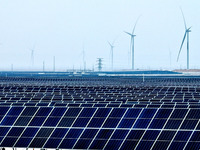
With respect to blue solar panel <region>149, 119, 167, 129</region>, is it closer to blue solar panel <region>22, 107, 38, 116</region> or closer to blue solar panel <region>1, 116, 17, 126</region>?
blue solar panel <region>22, 107, 38, 116</region>

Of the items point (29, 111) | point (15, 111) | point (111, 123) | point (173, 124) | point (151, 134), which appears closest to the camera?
point (151, 134)

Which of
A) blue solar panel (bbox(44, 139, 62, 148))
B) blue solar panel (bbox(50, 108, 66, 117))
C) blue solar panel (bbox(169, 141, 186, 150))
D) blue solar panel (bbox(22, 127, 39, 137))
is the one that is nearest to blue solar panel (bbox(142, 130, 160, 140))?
blue solar panel (bbox(169, 141, 186, 150))

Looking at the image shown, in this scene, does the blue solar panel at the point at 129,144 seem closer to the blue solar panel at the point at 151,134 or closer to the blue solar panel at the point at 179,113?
the blue solar panel at the point at 151,134

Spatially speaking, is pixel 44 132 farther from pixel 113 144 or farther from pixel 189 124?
pixel 189 124

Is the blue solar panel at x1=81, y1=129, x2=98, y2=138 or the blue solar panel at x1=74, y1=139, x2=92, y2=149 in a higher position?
the blue solar panel at x1=81, y1=129, x2=98, y2=138

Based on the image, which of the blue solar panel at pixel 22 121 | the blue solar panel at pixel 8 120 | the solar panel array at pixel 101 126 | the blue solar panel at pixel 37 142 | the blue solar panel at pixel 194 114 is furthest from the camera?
the blue solar panel at pixel 8 120

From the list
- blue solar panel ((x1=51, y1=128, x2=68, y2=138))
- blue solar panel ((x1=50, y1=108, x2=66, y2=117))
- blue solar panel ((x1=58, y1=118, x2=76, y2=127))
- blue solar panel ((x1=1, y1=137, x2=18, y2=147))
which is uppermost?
blue solar panel ((x1=50, y1=108, x2=66, y2=117))

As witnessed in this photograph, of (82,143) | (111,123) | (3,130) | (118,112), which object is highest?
(118,112)

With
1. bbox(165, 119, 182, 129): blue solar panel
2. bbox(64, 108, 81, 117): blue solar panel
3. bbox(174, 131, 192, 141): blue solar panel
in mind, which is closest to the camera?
bbox(174, 131, 192, 141): blue solar panel

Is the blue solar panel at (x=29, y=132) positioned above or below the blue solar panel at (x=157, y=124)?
below

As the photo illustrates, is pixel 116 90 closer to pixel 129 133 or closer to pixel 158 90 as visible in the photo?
pixel 158 90

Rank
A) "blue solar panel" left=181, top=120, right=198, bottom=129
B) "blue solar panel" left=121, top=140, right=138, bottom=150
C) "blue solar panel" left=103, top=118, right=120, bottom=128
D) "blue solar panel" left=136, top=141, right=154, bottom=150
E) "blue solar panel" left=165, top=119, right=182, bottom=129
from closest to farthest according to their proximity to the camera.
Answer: "blue solar panel" left=136, top=141, right=154, bottom=150 → "blue solar panel" left=121, top=140, right=138, bottom=150 → "blue solar panel" left=181, top=120, right=198, bottom=129 → "blue solar panel" left=165, top=119, right=182, bottom=129 → "blue solar panel" left=103, top=118, right=120, bottom=128

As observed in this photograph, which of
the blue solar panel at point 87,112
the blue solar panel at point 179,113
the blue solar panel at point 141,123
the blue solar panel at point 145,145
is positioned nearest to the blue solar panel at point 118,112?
the blue solar panel at point 87,112

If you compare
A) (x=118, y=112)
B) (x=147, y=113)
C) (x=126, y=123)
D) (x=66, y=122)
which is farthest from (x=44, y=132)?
(x=147, y=113)
